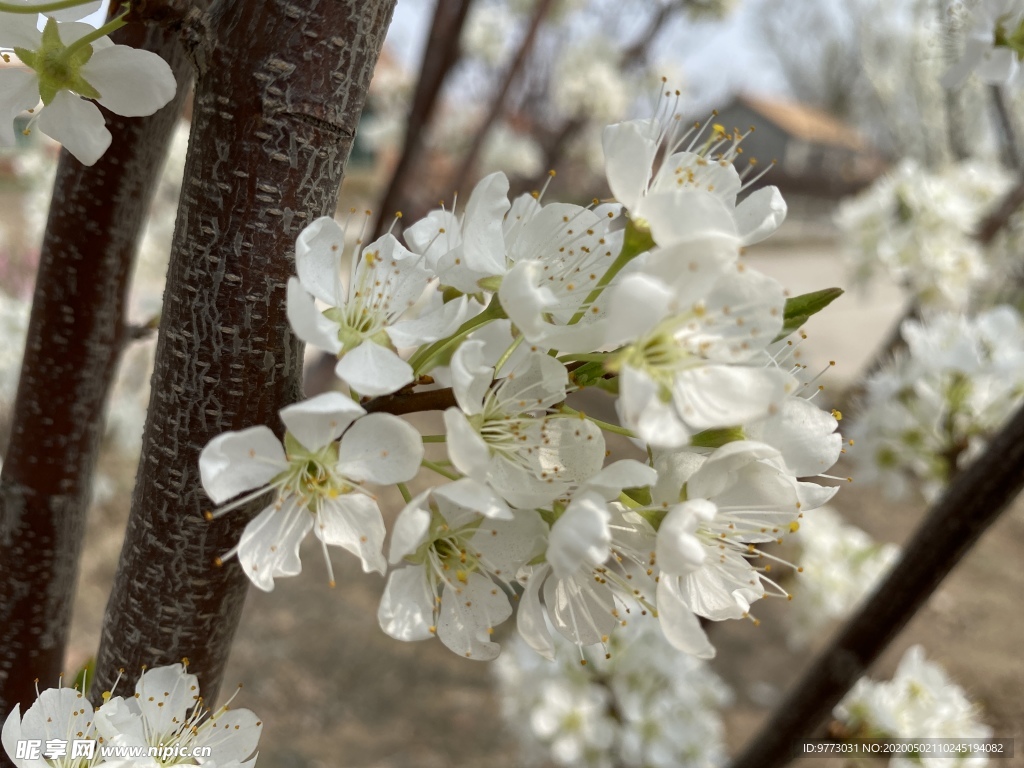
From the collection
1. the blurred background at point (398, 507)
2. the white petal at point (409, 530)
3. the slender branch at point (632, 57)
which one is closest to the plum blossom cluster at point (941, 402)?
the blurred background at point (398, 507)

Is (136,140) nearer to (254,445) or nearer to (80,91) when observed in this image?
(80,91)

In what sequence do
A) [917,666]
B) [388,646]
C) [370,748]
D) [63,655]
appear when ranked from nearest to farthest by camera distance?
[63,655] < [917,666] < [370,748] < [388,646]

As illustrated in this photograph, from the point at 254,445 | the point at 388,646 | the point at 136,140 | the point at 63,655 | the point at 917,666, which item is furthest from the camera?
the point at 388,646

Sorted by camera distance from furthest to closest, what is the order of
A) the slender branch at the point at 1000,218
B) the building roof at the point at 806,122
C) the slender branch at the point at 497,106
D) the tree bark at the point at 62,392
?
the building roof at the point at 806,122 < the slender branch at the point at 1000,218 < the slender branch at the point at 497,106 < the tree bark at the point at 62,392

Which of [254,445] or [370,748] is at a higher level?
[254,445]

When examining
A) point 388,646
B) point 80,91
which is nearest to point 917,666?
point 80,91

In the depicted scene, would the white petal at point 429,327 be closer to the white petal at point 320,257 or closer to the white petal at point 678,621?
the white petal at point 320,257

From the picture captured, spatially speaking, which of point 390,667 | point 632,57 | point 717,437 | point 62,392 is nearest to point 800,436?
point 717,437
